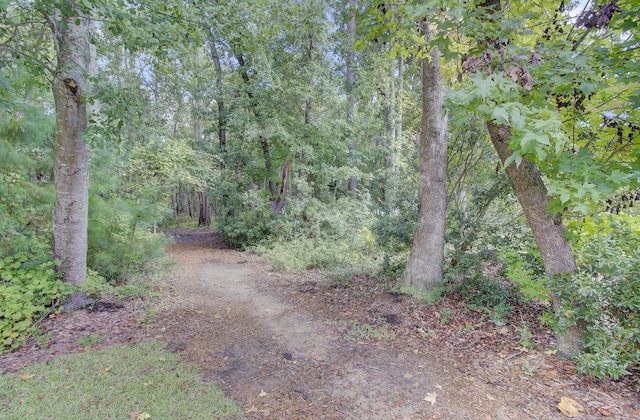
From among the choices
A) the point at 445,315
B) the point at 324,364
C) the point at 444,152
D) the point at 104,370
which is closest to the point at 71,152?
the point at 104,370

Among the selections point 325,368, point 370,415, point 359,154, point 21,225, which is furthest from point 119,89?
point 359,154

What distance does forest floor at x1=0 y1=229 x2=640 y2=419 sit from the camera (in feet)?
7.89

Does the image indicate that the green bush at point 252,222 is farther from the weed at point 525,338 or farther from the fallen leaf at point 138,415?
the fallen leaf at point 138,415

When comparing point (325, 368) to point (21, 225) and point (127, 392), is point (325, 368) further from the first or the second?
point (21, 225)

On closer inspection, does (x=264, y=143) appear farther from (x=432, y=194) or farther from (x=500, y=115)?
(x=500, y=115)

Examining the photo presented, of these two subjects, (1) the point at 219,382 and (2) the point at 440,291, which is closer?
(1) the point at 219,382

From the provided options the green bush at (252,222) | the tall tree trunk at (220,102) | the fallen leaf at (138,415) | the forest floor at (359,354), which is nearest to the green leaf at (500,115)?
the forest floor at (359,354)

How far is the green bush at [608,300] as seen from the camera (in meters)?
2.54

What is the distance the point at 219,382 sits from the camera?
8.87 feet

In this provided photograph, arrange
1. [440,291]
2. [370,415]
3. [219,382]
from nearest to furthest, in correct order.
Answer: [370,415] < [219,382] < [440,291]

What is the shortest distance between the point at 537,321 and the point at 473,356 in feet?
3.63

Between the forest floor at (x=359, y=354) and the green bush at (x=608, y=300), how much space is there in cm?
20

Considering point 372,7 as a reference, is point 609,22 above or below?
below

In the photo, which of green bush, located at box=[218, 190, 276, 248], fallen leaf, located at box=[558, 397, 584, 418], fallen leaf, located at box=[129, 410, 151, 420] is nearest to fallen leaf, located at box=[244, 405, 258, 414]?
fallen leaf, located at box=[129, 410, 151, 420]
